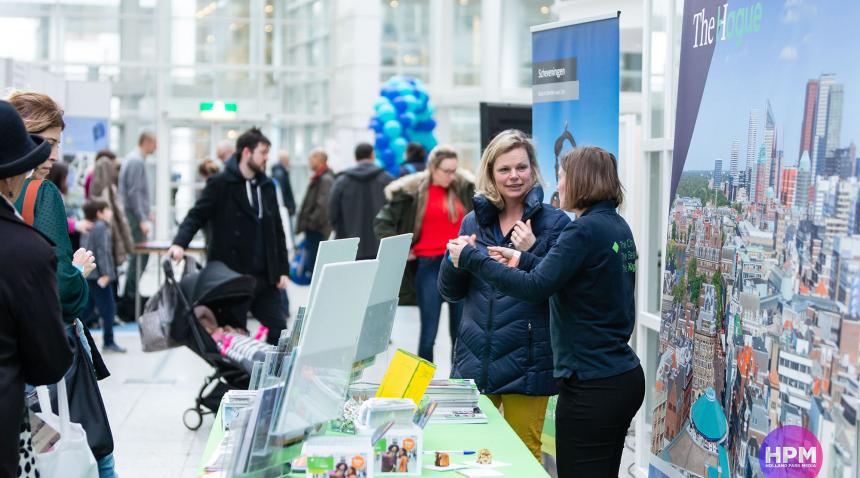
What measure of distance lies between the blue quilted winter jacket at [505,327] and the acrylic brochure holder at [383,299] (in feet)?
1.56

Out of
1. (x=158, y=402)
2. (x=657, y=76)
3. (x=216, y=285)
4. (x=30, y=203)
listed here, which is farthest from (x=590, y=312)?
(x=158, y=402)

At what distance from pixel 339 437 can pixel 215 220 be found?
425 cm

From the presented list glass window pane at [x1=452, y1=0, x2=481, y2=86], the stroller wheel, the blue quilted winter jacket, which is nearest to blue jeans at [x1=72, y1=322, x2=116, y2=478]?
the blue quilted winter jacket

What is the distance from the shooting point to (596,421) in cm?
348

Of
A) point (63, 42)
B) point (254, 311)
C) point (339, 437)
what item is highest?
point (63, 42)

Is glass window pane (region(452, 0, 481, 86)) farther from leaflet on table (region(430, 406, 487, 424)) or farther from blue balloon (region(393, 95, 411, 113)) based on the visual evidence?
leaflet on table (region(430, 406, 487, 424))

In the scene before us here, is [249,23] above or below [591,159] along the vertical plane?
above

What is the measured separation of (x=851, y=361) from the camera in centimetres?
269

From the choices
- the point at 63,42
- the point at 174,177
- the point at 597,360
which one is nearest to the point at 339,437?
the point at 597,360

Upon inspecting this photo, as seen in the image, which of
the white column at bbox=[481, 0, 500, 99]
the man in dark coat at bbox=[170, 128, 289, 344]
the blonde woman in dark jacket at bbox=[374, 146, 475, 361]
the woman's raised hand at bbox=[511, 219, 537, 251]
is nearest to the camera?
the woman's raised hand at bbox=[511, 219, 537, 251]

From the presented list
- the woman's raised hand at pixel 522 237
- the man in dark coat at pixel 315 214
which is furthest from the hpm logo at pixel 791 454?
the man in dark coat at pixel 315 214

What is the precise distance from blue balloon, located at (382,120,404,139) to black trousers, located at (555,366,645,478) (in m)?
9.22

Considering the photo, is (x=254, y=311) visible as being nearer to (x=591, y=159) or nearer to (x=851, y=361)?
(x=591, y=159)

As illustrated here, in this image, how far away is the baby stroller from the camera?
6254 millimetres
